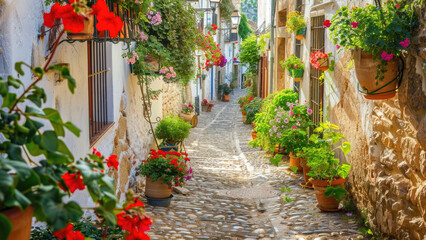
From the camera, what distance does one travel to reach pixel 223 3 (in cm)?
2942

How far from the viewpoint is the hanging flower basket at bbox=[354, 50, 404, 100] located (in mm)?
3943

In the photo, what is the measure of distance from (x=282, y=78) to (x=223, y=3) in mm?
17532

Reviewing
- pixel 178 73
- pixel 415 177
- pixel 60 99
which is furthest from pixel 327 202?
pixel 60 99

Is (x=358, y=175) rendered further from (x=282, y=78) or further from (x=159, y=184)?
(x=282, y=78)

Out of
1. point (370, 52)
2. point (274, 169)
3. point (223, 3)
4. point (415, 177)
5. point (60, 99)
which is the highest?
point (223, 3)

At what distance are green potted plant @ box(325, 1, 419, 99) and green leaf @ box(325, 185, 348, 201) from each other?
5.35ft

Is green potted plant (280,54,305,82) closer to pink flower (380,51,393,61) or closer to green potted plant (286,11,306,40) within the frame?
green potted plant (286,11,306,40)

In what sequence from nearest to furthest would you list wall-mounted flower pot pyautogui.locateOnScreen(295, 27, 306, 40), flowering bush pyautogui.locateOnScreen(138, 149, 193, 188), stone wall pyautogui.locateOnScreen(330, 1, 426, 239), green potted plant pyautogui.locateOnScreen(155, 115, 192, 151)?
stone wall pyautogui.locateOnScreen(330, 1, 426, 239) < flowering bush pyautogui.locateOnScreen(138, 149, 193, 188) < green potted plant pyautogui.locateOnScreen(155, 115, 192, 151) < wall-mounted flower pot pyautogui.locateOnScreen(295, 27, 306, 40)

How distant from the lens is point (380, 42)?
148 inches

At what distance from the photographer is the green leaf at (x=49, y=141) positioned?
136cm

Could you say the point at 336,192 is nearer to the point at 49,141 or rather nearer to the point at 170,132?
the point at 170,132

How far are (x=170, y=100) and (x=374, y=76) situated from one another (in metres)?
8.49

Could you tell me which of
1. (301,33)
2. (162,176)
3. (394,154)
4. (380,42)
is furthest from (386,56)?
(301,33)

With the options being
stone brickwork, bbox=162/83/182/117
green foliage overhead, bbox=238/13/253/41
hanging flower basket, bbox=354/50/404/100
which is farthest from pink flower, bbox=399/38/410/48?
green foliage overhead, bbox=238/13/253/41
